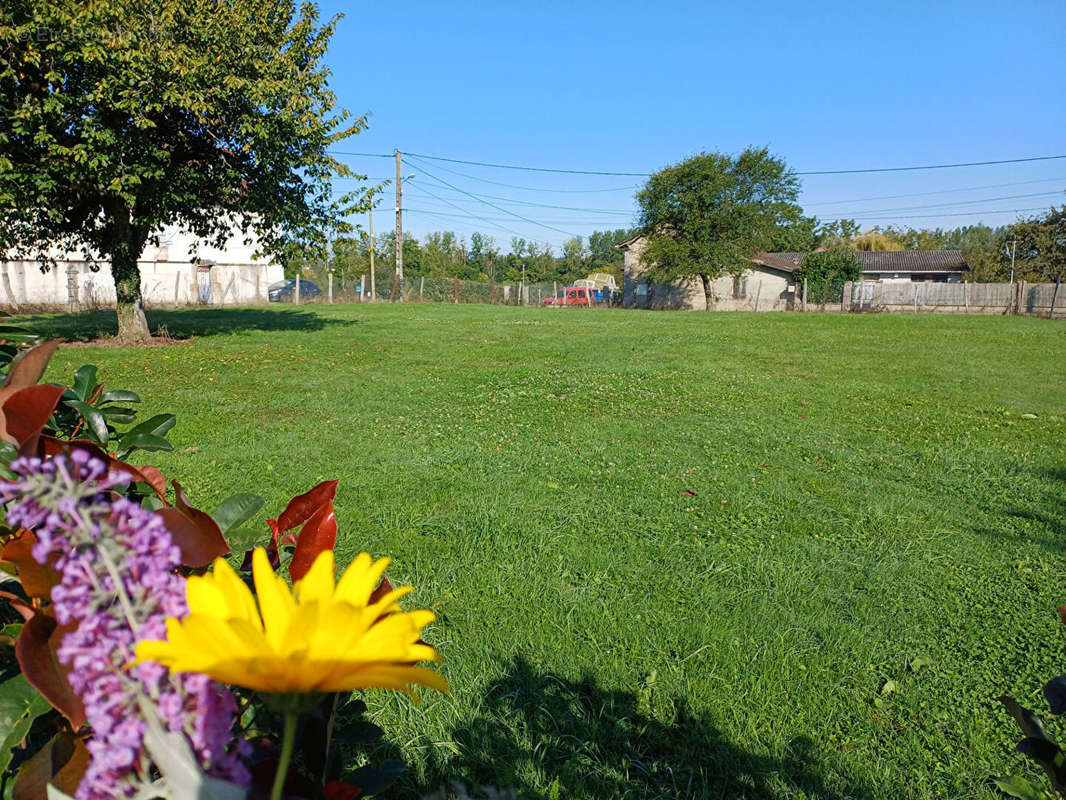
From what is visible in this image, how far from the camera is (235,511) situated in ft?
3.12

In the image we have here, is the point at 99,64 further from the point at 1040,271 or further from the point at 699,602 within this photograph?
the point at 1040,271

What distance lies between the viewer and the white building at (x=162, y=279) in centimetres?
2697

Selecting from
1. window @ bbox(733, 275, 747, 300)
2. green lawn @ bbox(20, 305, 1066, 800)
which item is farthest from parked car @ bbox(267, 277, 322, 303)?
green lawn @ bbox(20, 305, 1066, 800)

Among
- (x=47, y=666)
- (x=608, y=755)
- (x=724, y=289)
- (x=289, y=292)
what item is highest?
(x=724, y=289)

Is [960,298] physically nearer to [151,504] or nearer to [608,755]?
[608,755]

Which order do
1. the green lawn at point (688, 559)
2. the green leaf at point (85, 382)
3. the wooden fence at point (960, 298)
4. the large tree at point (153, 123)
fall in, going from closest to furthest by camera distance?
the green leaf at point (85, 382)
the green lawn at point (688, 559)
the large tree at point (153, 123)
the wooden fence at point (960, 298)

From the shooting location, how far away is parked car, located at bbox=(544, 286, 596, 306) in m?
45.8

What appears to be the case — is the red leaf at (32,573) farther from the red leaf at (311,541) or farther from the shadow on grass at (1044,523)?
the shadow on grass at (1044,523)

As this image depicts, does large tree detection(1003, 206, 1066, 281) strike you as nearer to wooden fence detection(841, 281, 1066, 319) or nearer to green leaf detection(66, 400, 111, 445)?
wooden fence detection(841, 281, 1066, 319)

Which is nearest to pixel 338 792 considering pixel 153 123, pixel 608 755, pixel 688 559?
pixel 608 755

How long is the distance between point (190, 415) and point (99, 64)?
7.75m

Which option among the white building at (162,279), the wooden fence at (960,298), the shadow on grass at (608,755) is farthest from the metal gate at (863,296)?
the shadow on grass at (608,755)

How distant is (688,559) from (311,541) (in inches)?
117

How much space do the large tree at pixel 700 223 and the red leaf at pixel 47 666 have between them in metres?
40.0
